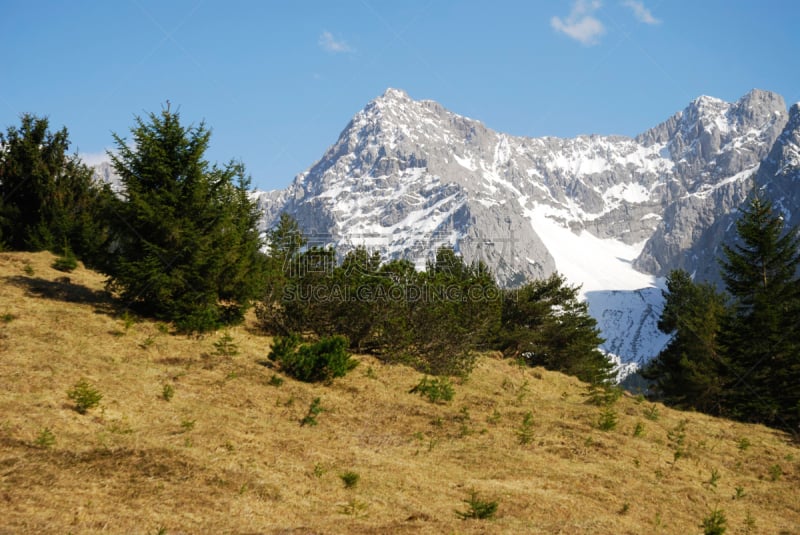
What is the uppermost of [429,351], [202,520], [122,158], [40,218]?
[122,158]

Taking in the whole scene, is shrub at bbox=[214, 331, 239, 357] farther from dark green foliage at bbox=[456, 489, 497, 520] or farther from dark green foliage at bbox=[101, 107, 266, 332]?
dark green foliage at bbox=[456, 489, 497, 520]

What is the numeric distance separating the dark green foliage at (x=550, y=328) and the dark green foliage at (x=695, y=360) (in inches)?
228

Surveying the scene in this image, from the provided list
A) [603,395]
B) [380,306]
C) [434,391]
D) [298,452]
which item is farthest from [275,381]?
[603,395]

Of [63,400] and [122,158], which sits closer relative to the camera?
[63,400]

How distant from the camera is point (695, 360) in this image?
120 feet

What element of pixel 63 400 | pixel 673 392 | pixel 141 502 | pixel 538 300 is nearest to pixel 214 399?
pixel 63 400

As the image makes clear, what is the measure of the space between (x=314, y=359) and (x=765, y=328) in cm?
2756

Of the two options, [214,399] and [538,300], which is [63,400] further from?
[538,300]

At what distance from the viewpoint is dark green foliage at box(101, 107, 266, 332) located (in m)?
17.8

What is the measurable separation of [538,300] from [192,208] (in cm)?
2657

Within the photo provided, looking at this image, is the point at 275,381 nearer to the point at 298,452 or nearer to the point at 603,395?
the point at 298,452

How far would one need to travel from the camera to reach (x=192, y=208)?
19.0m

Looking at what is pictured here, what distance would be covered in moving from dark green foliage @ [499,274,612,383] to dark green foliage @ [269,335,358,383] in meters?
20.3


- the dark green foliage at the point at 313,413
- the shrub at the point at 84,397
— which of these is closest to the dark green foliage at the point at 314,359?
the dark green foliage at the point at 313,413
